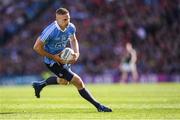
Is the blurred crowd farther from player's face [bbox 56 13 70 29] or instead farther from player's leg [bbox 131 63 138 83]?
player's face [bbox 56 13 70 29]

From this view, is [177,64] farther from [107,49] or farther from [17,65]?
[17,65]

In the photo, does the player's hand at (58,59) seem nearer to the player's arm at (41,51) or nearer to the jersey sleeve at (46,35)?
the player's arm at (41,51)

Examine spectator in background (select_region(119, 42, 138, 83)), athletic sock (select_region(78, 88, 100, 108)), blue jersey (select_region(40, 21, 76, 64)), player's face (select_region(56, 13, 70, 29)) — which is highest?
spectator in background (select_region(119, 42, 138, 83))

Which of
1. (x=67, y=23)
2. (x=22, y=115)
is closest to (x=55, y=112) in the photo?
(x=22, y=115)

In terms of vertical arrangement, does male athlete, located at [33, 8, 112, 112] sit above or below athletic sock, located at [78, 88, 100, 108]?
above

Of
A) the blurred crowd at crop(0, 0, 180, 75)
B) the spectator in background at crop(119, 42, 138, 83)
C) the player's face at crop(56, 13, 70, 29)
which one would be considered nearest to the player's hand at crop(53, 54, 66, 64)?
the player's face at crop(56, 13, 70, 29)

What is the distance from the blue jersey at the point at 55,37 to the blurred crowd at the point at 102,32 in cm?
2134

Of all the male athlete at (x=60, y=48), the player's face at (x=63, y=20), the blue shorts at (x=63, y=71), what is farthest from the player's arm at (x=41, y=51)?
the player's face at (x=63, y=20)

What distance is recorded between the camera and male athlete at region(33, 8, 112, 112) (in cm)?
1386

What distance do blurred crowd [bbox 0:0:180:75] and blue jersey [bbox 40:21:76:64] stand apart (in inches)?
840

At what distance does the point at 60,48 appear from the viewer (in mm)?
14453

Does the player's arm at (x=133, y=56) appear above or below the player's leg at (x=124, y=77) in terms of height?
above

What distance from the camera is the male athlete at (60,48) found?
1386cm

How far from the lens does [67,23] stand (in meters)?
13.9
